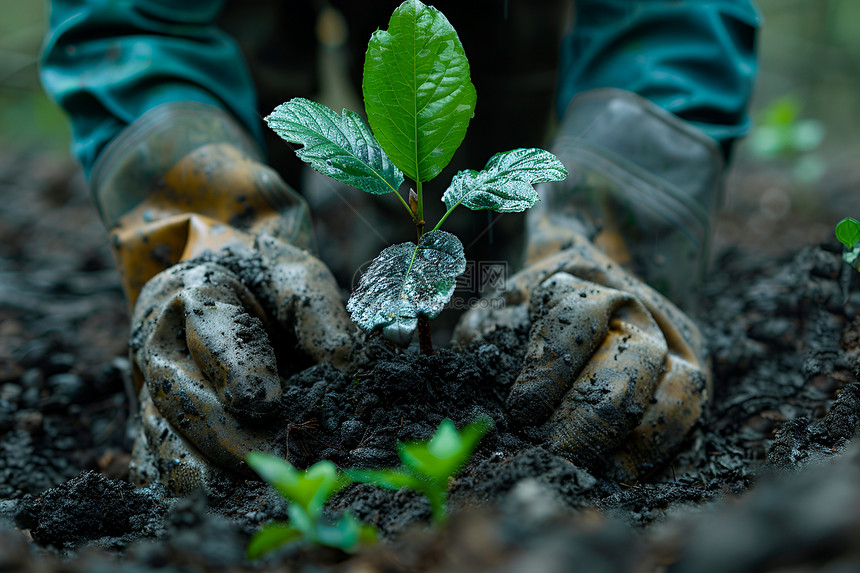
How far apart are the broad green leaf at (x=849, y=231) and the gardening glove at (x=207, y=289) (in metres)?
1.11

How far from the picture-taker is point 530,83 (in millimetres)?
2633

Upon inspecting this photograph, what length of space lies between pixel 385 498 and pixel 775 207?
A: 374cm

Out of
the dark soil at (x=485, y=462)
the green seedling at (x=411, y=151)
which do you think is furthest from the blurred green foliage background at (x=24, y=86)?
the green seedling at (x=411, y=151)

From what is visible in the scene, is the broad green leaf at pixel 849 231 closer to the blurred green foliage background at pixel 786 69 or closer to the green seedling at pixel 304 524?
the green seedling at pixel 304 524

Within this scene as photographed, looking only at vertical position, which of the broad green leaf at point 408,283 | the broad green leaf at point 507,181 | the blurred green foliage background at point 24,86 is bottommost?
the blurred green foliage background at point 24,86

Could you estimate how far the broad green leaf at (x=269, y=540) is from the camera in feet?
2.04

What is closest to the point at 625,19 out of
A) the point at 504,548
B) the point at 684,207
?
the point at 684,207

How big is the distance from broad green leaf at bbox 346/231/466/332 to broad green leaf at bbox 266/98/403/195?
0.44 ft

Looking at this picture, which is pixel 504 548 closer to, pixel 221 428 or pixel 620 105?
pixel 221 428

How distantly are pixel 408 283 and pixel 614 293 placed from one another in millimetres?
525

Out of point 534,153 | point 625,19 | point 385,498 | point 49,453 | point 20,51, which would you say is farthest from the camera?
point 20,51

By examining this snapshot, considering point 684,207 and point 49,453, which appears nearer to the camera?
point 49,453

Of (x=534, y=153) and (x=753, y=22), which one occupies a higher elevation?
(x=753, y=22)

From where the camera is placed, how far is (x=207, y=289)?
3.92 feet
